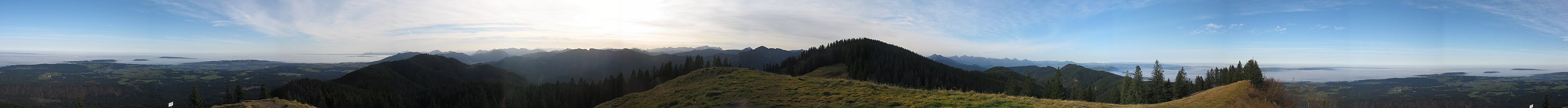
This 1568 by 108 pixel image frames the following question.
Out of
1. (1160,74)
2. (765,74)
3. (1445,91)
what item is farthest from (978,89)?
(765,74)

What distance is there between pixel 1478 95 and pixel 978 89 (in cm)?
7824

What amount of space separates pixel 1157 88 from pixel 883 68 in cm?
6195

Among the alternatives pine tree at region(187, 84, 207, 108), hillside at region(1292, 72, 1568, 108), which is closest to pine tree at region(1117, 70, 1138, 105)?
hillside at region(1292, 72, 1568, 108)

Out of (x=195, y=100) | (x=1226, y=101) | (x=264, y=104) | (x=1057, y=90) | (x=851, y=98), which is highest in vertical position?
(x=1226, y=101)

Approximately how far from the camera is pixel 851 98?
3441 cm

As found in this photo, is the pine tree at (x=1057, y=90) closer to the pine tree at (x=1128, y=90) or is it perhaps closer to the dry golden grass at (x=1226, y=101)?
the pine tree at (x=1128, y=90)

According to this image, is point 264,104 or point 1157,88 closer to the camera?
point 264,104

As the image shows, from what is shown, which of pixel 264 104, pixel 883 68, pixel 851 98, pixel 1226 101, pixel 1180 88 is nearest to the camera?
pixel 1226 101

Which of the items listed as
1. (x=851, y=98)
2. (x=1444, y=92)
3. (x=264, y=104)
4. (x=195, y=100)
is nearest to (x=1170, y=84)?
(x=1444, y=92)

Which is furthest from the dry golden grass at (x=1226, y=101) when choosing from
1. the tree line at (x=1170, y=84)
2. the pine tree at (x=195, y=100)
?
the pine tree at (x=195, y=100)

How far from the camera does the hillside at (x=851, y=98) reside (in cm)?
2858

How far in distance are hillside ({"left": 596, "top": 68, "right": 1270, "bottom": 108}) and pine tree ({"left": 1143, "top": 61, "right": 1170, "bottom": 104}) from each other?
37.3 m

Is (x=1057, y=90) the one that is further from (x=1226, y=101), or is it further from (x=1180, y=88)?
(x=1226, y=101)

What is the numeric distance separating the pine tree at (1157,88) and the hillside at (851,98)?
3730cm
